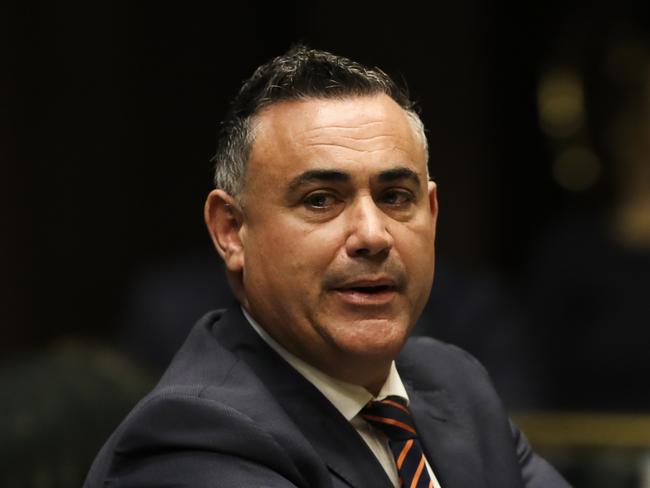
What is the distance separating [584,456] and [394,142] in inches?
67.7

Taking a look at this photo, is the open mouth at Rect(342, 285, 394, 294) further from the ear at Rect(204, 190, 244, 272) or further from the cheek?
the ear at Rect(204, 190, 244, 272)

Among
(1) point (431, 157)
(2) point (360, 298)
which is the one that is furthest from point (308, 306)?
(1) point (431, 157)

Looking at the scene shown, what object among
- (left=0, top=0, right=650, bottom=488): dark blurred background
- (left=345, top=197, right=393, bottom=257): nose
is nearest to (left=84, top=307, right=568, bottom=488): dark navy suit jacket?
(left=345, top=197, right=393, bottom=257): nose

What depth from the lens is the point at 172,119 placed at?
571cm

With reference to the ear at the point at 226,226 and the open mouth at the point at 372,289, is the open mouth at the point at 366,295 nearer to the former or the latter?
the open mouth at the point at 372,289

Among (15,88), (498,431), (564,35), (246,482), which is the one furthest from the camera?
(564,35)

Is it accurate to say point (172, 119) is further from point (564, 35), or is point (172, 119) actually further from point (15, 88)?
point (564, 35)

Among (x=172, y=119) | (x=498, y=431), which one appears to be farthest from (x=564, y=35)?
(x=498, y=431)

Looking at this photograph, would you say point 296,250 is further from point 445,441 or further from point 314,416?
point 445,441

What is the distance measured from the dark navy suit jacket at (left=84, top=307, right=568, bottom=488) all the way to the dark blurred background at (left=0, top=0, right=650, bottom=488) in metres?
2.41

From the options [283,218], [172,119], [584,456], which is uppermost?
[283,218]

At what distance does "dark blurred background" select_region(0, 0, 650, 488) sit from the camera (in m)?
5.18

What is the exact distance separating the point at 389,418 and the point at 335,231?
1.10 ft

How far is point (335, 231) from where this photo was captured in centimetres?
204
